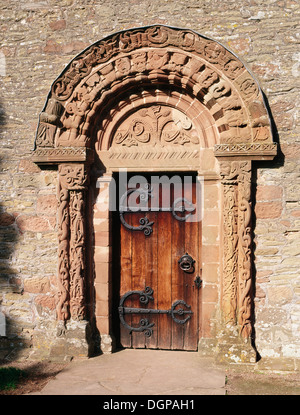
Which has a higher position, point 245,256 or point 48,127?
point 48,127

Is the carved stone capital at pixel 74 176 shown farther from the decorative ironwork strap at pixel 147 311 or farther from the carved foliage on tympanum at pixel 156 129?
the decorative ironwork strap at pixel 147 311

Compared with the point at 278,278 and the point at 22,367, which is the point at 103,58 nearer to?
the point at 278,278

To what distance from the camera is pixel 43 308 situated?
19.2ft

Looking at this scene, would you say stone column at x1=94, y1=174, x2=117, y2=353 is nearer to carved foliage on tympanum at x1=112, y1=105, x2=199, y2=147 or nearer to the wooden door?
the wooden door

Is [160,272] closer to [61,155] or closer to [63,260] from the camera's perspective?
[63,260]

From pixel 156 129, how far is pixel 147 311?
2.32 m

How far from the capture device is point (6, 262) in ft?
19.5

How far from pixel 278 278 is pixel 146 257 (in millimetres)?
1647

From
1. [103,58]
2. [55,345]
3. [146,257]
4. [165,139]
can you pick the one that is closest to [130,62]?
[103,58]

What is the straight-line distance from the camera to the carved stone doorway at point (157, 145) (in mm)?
5336

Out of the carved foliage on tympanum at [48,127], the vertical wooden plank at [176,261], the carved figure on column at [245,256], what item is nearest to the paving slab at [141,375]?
the vertical wooden plank at [176,261]

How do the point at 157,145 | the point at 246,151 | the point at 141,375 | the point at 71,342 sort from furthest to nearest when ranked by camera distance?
the point at 157,145, the point at 71,342, the point at 246,151, the point at 141,375

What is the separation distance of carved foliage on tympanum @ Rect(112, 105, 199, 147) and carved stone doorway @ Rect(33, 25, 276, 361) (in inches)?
0.5

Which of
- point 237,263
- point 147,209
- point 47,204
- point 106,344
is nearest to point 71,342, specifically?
point 106,344
